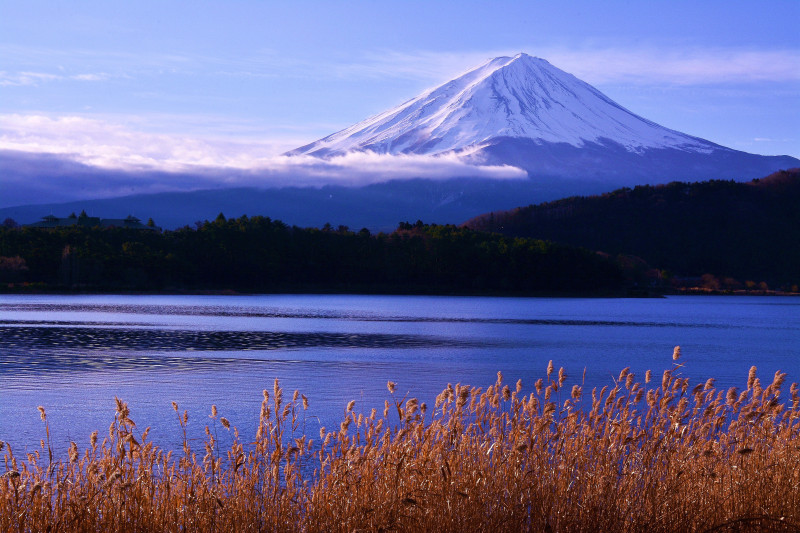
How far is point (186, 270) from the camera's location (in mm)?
117625

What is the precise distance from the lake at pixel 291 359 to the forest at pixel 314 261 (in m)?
53.0

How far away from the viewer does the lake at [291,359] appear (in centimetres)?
1822

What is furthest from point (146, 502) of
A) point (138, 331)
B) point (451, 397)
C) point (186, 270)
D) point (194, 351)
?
point (186, 270)

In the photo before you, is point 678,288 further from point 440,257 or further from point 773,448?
point 773,448

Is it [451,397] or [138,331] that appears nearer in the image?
[451,397]

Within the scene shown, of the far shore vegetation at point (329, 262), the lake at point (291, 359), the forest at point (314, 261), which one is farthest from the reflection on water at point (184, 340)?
the far shore vegetation at point (329, 262)

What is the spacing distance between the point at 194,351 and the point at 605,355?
51.8ft

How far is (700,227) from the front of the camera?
142500mm

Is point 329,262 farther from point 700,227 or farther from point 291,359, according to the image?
point 291,359

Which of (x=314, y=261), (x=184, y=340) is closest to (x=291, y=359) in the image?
(x=184, y=340)

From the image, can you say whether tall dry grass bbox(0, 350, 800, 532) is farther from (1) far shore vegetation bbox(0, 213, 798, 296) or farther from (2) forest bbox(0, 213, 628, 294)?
(1) far shore vegetation bbox(0, 213, 798, 296)

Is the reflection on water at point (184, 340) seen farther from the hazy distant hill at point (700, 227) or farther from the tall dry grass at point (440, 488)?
the hazy distant hill at point (700, 227)

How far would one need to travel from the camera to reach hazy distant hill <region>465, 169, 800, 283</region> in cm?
13612

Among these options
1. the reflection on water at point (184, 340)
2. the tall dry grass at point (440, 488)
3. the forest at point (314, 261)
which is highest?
the forest at point (314, 261)
